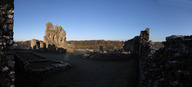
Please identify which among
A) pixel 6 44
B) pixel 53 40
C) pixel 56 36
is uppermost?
pixel 56 36

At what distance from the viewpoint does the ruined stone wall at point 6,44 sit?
359 centimetres

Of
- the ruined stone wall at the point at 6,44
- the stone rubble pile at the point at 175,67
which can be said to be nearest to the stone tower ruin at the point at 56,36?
the ruined stone wall at the point at 6,44

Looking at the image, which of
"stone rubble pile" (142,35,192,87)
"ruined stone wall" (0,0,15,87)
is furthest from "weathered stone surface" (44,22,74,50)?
"stone rubble pile" (142,35,192,87)

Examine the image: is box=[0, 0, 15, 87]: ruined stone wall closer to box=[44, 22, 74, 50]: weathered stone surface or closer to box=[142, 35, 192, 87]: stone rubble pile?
box=[142, 35, 192, 87]: stone rubble pile

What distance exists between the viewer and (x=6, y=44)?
371 centimetres

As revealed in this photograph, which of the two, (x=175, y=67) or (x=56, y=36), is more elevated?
(x=56, y=36)

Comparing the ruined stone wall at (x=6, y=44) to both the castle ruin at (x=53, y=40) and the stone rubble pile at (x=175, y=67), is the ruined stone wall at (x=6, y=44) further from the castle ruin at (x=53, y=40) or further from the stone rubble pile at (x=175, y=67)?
the castle ruin at (x=53, y=40)

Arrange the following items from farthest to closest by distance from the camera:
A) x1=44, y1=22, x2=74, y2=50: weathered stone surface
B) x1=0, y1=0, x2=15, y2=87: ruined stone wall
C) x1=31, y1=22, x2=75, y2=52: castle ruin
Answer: x1=44, y1=22, x2=74, y2=50: weathered stone surface → x1=31, y1=22, x2=75, y2=52: castle ruin → x1=0, y1=0, x2=15, y2=87: ruined stone wall

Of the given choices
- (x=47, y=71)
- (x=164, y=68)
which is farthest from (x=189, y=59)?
(x=47, y=71)

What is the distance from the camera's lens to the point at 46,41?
27172mm

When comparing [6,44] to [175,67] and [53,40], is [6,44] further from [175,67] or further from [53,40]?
[53,40]

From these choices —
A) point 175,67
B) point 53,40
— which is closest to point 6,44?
Answer: point 175,67

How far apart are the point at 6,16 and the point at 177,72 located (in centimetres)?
551

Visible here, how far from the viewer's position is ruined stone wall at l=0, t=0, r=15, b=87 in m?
3.59
